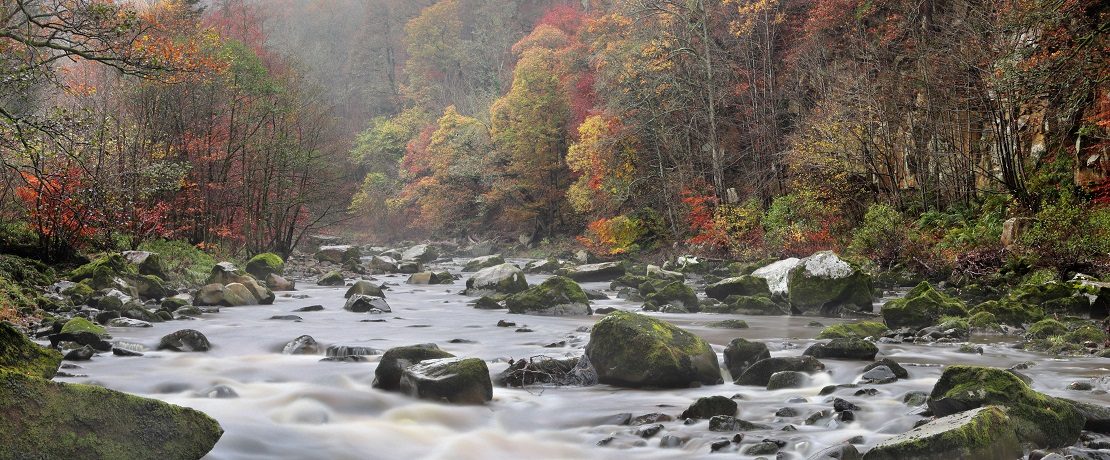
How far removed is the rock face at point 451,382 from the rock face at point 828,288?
860cm

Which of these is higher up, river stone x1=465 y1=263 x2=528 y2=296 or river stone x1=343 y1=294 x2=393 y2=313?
river stone x1=465 y1=263 x2=528 y2=296

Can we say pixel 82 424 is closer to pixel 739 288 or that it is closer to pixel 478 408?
pixel 478 408

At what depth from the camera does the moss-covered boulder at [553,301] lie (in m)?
15.8

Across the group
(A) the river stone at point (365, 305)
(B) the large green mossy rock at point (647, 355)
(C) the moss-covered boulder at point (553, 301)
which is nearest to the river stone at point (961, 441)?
(B) the large green mossy rock at point (647, 355)

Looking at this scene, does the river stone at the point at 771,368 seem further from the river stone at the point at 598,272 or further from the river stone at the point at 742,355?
the river stone at the point at 598,272

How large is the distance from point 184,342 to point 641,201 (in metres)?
23.0

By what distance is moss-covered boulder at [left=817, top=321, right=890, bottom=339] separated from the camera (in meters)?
11.0

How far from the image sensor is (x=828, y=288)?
49.6 ft

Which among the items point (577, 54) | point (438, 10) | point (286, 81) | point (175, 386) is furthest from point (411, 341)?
point (438, 10)

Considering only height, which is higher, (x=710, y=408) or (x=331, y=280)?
(x=331, y=280)

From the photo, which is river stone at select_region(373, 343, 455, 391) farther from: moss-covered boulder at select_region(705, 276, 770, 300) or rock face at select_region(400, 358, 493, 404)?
moss-covered boulder at select_region(705, 276, 770, 300)

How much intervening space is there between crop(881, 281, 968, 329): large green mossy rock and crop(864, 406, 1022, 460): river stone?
670 centimetres

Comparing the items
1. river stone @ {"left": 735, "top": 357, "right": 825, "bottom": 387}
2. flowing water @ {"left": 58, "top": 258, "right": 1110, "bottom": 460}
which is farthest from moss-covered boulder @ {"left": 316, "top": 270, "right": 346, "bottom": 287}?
river stone @ {"left": 735, "top": 357, "right": 825, "bottom": 387}

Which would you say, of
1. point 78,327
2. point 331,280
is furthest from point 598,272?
point 78,327
